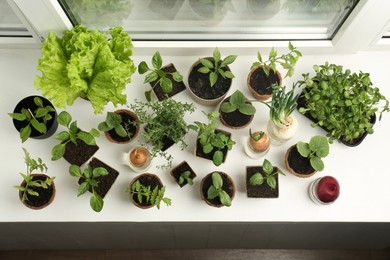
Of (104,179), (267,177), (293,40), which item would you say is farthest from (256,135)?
(104,179)

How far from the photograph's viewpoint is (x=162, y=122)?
129cm

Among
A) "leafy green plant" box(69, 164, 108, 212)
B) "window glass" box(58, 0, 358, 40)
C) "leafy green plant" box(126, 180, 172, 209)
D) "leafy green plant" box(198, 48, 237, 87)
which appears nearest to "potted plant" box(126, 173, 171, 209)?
"leafy green plant" box(126, 180, 172, 209)

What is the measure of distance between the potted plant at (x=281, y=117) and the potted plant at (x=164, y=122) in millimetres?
272

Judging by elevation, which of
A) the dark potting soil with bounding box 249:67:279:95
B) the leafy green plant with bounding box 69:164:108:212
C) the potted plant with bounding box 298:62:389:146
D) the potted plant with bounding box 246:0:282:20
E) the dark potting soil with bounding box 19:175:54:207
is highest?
the potted plant with bounding box 246:0:282:20

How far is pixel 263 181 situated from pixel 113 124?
540mm

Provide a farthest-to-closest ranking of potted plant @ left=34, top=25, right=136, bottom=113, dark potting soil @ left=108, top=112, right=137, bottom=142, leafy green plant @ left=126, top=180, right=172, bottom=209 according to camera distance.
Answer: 1. dark potting soil @ left=108, top=112, right=137, bottom=142
2. leafy green plant @ left=126, top=180, right=172, bottom=209
3. potted plant @ left=34, top=25, right=136, bottom=113

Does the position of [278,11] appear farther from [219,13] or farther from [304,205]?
[304,205]

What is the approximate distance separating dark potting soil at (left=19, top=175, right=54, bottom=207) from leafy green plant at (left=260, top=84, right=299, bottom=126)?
0.79 metres

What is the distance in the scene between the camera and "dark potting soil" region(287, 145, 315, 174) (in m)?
1.34

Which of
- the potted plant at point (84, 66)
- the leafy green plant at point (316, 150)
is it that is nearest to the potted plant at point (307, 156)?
the leafy green plant at point (316, 150)

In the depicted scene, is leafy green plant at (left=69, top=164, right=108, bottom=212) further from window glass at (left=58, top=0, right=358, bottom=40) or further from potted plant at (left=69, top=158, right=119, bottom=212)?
window glass at (left=58, top=0, right=358, bottom=40)

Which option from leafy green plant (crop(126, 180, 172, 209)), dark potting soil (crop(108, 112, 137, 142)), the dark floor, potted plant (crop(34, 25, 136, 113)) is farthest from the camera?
the dark floor

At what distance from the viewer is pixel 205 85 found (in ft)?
4.48

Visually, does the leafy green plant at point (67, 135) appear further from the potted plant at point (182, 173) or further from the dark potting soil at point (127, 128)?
the potted plant at point (182, 173)
